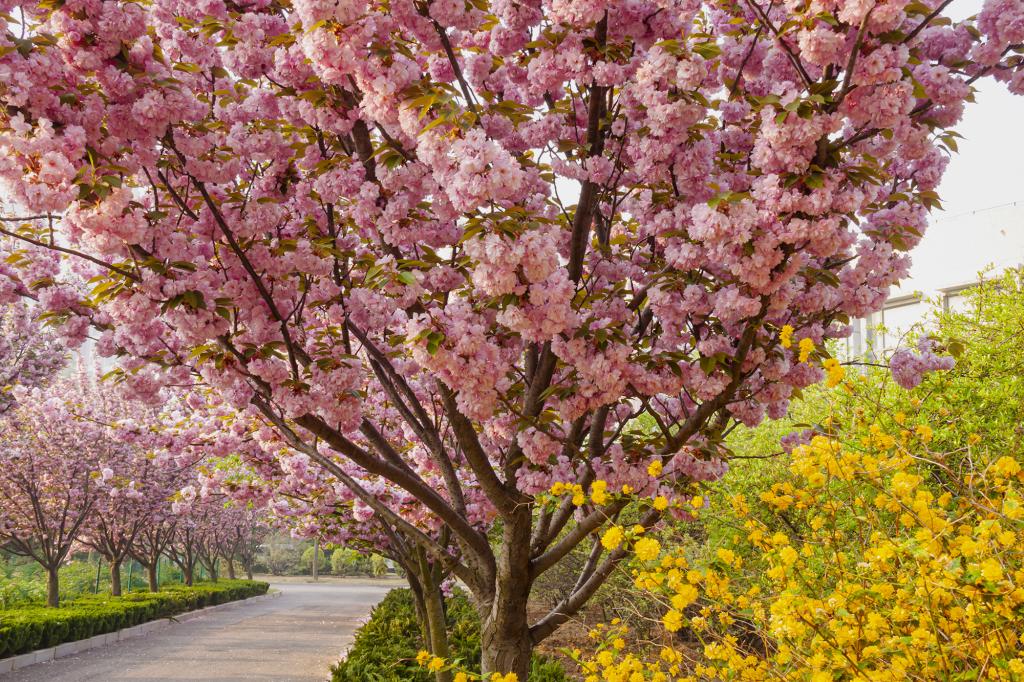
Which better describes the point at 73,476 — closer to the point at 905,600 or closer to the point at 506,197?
the point at 506,197

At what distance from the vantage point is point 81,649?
39.9 ft

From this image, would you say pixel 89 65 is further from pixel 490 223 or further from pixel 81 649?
pixel 81 649

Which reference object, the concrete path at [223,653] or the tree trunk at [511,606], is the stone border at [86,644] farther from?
the tree trunk at [511,606]

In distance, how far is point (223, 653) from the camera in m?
12.1

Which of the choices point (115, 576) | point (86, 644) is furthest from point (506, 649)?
point (115, 576)

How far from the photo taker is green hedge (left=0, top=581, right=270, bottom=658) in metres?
10.4

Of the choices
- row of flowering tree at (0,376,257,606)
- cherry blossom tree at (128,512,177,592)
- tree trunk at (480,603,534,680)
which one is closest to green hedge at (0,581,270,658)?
cherry blossom tree at (128,512,177,592)

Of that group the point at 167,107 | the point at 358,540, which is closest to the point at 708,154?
the point at 167,107

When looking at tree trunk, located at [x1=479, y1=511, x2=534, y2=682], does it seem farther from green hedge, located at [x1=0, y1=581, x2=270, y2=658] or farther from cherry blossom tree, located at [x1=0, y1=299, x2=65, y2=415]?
cherry blossom tree, located at [x1=0, y1=299, x2=65, y2=415]

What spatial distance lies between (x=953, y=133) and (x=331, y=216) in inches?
109

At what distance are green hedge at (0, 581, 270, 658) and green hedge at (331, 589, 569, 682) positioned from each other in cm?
498

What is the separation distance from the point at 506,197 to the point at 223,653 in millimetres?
11958

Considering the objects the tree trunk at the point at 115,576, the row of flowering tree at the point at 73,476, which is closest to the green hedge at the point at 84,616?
the tree trunk at the point at 115,576

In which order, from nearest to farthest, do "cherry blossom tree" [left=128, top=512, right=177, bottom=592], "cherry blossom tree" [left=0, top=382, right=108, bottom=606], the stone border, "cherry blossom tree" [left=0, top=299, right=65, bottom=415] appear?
the stone border → "cherry blossom tree" [left=0, top=299, right=65, bottom=415] → "cherry blossom tree" [left=0, top=382, right=108, bottom=606] → "cherry blossom tree" [left=128, top=512, right=177, bottom=592]
